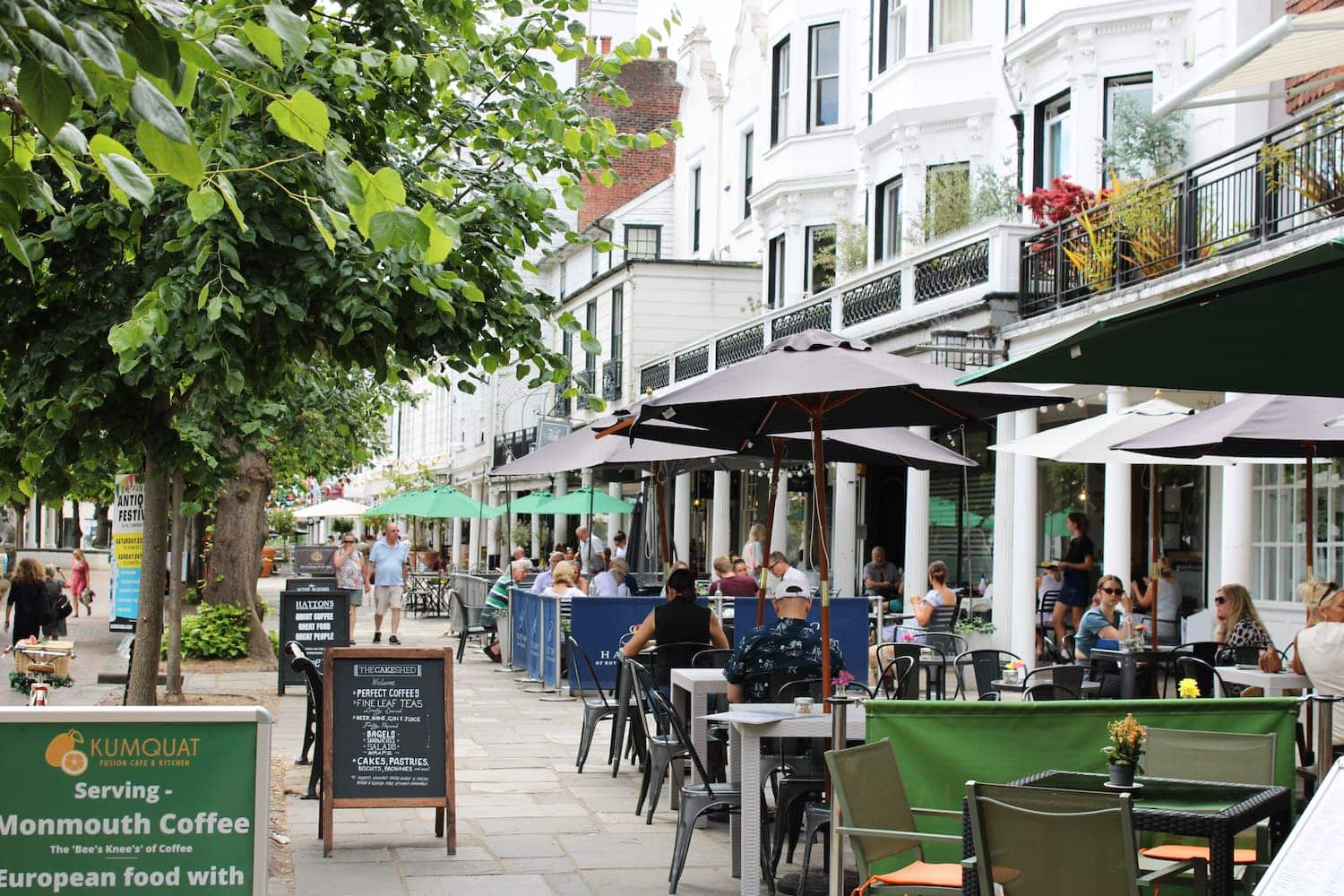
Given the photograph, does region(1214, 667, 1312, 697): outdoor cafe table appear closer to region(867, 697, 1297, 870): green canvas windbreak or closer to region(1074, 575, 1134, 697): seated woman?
region(1074, 575, 1134, 697): seated woman

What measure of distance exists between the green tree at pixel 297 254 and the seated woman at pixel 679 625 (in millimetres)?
2639

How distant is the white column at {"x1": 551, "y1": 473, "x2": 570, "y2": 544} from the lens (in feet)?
128

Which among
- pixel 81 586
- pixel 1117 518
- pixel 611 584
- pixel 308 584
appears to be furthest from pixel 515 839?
pixel 81 586

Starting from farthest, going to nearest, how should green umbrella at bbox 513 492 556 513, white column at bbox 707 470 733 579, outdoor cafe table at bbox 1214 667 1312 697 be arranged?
1. green umbrella at bbox 513 492 556 513
2. white column at bbox 707 470 733 579
3. outdoor cafe table at bbox 1214 667 1312 697

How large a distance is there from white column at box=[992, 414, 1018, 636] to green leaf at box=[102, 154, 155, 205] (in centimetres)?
1619

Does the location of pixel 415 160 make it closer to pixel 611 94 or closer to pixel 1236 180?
pixel 611 94

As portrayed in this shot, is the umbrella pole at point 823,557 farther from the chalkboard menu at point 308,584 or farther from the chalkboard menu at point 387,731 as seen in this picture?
the chalkboard menu at point 308,584

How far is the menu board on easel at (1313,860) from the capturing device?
318 cm

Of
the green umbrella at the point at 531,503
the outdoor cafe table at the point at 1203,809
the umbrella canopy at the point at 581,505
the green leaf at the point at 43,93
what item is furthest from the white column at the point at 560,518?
the green leaf at the point at 43,93

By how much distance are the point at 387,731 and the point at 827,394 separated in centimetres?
315

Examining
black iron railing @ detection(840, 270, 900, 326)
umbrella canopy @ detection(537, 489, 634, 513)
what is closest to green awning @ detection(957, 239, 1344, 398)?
black iron railing @ detection(840, 270, 900, 326)

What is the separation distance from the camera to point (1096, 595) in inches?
564

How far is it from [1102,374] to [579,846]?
4565 mm

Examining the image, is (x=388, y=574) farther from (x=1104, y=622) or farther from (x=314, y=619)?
(x=1104, y=622)
